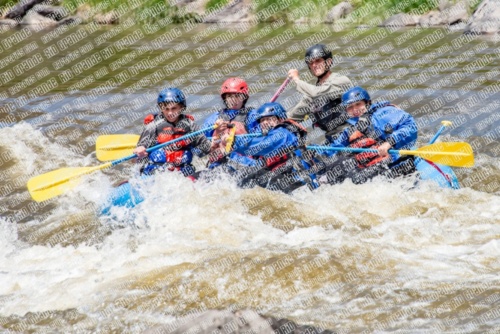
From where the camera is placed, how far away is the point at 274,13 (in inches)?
803

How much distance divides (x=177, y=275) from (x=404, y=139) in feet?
10.7

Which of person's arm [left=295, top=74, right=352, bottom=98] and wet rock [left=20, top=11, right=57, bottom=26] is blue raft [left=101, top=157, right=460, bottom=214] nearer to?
person's arm [left=295, top=74, right=352, bottom=98]

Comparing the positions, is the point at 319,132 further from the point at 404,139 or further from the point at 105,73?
the point at 105,73

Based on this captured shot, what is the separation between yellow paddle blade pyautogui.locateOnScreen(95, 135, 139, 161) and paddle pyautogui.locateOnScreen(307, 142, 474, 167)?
2237 mm

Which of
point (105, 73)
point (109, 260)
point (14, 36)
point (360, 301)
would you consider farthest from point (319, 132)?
point (14, 36)

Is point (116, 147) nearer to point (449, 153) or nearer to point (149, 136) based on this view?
point (149, 136)

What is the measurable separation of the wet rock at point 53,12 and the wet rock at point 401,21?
11.8 m

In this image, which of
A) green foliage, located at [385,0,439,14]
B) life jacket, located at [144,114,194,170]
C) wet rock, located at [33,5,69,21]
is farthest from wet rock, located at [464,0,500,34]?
wet rock, located at [33,5,69,21]

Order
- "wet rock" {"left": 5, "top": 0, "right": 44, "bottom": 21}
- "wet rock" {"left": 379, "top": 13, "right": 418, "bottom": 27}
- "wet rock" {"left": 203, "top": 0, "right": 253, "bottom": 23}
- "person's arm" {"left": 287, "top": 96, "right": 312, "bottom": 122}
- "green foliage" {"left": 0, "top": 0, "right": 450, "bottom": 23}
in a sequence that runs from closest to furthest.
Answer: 1. "person's arm" {"left": 287, "top": 96, "right": 312, "bottom": 122}
2. "wet rock" {"left": 379, "top": 13, "right": 418, "bottom": 27}
3. "green foliage" {"left": 0, "top": 0, "right": 450, "bottom": 23}
4. "wet rock" {"left": 203, "top": 0, "right": 253, "bottom": 23}
5. "wet rock" {"left": 5, "top": 0, "right": 44, "bottom": 21}

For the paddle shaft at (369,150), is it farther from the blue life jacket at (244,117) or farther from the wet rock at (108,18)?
the wet rock at (108,18)

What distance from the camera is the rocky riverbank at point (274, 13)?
671 inches

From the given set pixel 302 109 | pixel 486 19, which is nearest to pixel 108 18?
pixel 486 19

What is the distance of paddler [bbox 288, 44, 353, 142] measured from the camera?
8.80 meters

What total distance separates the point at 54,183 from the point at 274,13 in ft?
42.9
